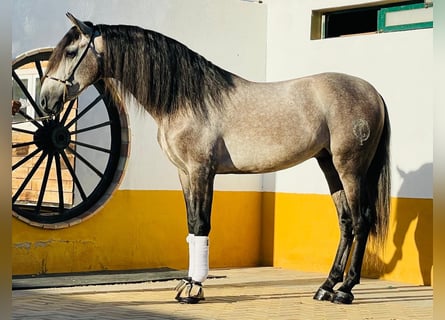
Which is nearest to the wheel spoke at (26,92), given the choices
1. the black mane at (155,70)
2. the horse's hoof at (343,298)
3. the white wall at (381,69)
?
the black mane at (155,70)

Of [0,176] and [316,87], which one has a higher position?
[316,87]

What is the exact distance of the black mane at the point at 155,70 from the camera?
5.55 meters

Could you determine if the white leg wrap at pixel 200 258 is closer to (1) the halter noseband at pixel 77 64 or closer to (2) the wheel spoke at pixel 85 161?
(1) the halter noseband at pixel 77 64

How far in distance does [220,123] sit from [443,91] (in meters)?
4.78

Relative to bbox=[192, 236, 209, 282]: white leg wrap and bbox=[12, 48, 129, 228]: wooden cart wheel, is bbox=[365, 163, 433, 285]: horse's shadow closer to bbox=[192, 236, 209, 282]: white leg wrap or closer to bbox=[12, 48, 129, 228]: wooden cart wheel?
bbox=[192, 236, 209, 282]: white leg wrap

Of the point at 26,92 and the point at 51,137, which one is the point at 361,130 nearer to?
the point at 51,137

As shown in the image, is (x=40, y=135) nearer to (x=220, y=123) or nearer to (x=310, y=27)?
(x=220, y=123)

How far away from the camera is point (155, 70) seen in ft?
18.2

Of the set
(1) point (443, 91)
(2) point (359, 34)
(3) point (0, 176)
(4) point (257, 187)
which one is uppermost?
(2) point (359, 34)

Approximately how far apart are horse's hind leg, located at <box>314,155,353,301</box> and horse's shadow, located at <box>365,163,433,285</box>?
4.77 feet

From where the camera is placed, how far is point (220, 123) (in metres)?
5.70

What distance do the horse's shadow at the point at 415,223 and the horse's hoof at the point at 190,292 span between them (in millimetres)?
2657

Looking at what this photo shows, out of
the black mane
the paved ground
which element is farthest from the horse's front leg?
the black mane

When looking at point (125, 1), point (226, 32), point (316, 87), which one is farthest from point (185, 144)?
point (226, 32)
